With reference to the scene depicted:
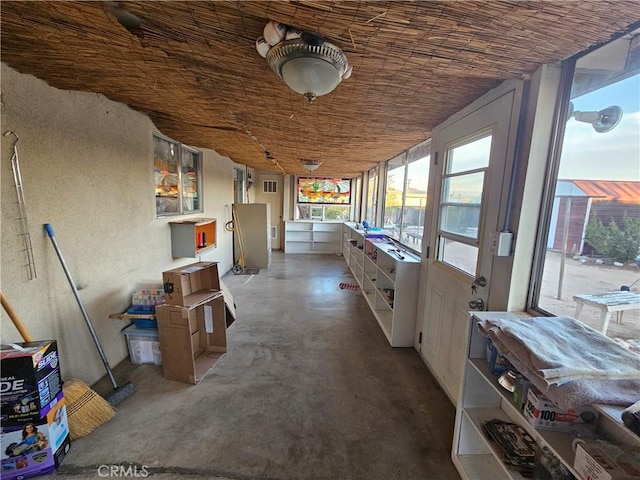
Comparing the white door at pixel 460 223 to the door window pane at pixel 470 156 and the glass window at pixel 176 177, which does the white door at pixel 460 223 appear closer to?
the door window pane at pixel 470 156

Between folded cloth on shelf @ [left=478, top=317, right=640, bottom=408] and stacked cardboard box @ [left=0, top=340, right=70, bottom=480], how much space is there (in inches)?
95.4

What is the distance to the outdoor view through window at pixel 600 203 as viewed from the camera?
3.73ft

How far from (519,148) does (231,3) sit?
5.44 ft

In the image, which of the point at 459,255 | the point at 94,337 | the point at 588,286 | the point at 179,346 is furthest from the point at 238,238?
the point at 588,286

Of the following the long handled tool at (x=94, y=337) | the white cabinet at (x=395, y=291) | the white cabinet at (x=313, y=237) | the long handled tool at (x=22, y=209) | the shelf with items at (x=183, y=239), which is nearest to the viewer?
the long handled tool at (x=22, y=209)

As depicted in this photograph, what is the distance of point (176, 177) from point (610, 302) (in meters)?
4.24

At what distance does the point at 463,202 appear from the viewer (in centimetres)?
217

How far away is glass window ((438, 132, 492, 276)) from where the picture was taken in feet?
6.42

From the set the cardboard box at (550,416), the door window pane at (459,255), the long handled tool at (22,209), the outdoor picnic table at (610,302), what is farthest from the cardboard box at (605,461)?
the long handled tool at (22,209)

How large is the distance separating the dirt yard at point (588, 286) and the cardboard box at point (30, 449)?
2929mm

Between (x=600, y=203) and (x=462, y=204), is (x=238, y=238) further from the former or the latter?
(x=600, y=203)

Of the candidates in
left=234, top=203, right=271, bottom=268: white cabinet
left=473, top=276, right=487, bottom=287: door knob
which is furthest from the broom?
left=234, top=203, right=271, bottom=268: white cabinet

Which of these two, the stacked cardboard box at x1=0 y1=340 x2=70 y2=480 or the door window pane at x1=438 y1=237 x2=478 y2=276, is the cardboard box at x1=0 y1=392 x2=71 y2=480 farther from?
the door window pane at x1=438 y1=237 x2=478 y2=276

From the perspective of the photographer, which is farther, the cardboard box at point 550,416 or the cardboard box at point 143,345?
the cardboard box at point 143,345
